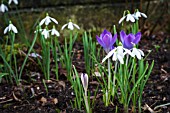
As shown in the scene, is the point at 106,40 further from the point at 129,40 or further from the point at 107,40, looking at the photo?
the point at 129,40

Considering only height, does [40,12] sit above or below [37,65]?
above

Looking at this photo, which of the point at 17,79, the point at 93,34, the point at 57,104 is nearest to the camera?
the point at 57,104

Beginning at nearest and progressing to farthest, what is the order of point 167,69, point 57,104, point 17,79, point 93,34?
point 57,104 → point 17,79 → point 167,69 → point 93,34

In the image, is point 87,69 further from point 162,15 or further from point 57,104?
point 162,15

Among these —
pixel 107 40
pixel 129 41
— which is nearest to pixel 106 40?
pixel 107 40

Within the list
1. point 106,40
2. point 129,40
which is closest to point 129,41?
point 129,40

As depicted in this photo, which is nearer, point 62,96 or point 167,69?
point 62,96

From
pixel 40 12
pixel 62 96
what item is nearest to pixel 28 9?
pixel 40 12

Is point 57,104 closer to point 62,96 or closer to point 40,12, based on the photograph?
point 62,96

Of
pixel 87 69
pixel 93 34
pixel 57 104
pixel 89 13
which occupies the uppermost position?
pixel 89 13

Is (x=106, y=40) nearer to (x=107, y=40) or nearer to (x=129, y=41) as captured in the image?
(x=107, y=40)

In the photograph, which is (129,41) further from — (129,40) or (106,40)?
(106,40)
